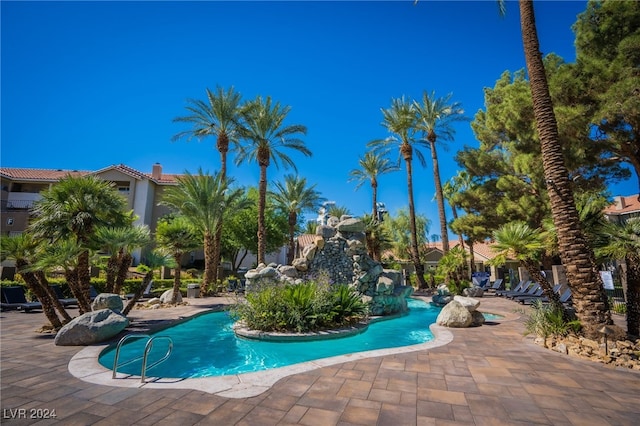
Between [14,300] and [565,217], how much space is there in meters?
19.9

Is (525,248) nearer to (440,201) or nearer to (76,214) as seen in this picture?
(76,214)

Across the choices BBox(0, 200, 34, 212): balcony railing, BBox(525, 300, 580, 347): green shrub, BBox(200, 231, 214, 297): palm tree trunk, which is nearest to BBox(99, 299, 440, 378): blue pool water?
BBox(525, 300, 580, 347): green shrub

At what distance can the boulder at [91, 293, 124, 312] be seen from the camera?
32.0 feet

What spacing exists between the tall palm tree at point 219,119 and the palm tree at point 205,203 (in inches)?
94.4

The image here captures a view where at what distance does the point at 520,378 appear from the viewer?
16.4 feet

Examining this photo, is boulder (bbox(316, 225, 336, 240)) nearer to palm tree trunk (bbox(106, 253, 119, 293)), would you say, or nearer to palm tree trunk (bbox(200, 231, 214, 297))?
palm tree trunk (bbox(106, 253, 119, 293))

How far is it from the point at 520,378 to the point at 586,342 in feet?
9.86

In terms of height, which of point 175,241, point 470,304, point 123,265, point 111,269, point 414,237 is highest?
point 414,237

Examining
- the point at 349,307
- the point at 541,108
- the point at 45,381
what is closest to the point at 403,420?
the point at 45,381

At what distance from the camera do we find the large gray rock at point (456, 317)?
9.66 metres

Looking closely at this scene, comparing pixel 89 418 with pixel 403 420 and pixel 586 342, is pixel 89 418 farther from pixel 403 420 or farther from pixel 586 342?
pixel 586 342

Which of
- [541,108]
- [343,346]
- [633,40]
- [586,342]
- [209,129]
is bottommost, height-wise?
[343,346]

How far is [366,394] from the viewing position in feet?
14.3

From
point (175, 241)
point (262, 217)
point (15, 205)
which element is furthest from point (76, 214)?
point (15, 205)
